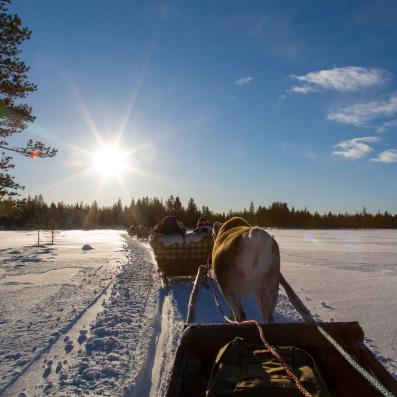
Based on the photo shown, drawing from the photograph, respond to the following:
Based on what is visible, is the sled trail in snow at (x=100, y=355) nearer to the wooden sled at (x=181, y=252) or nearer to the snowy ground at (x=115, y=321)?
the snowy ground at (x=115, y=321)

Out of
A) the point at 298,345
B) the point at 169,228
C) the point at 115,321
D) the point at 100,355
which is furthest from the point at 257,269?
the point at 169,228

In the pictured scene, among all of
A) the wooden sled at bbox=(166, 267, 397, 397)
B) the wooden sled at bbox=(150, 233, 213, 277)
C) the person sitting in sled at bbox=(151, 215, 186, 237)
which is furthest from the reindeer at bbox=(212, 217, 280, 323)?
the person sitting in sled at bbox=(151, 215, 186, 237)

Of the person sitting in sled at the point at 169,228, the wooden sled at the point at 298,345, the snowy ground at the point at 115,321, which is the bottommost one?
the snowy ground at the point at 115,321

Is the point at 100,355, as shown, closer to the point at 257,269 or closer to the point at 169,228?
the point at 257,269

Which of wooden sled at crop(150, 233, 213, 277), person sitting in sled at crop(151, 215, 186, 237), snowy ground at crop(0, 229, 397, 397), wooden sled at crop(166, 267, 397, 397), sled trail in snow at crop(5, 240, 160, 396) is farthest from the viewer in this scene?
person sitting in sled at crop(151, 215, 186, 237)

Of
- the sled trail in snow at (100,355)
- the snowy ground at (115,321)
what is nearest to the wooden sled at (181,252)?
the snowy ground at (115,321)

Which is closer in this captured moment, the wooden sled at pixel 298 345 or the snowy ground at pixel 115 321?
the wooden sled at pixel 298 345

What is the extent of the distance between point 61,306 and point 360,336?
6.25 meters

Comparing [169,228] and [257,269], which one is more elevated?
[169,228]

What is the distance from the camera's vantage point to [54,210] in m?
140

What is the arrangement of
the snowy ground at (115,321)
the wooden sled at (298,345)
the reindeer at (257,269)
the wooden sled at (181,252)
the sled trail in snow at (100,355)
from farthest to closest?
the wooden sled at (181,252) → the reindeer at (257,269) → the snowy ground at (115,321) → the sled trail in snow at (100,355) → the wooden sled at (298,345)

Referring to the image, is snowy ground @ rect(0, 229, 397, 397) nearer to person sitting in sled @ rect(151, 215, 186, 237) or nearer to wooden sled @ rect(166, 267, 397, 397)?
wooden sled @ rect(166, 267, 397, 397)

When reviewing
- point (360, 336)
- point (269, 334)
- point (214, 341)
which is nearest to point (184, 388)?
point (214, 341)

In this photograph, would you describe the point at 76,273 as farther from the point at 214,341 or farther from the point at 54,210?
the point at 54,210
